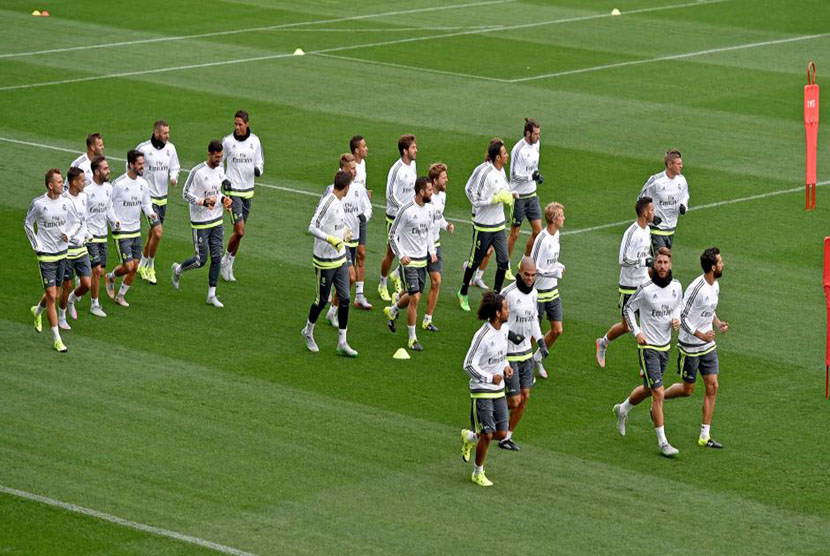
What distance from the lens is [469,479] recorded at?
16641 mm

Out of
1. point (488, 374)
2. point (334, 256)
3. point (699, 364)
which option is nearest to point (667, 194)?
point (334, 256)

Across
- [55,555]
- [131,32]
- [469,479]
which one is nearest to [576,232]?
[469,479]

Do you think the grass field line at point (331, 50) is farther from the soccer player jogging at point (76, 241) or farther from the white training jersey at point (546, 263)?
the white training jersey at point (546, 263)

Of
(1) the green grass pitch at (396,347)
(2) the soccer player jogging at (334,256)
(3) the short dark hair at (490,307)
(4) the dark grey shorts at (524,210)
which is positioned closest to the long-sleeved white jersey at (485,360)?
(3) the short dark hair at (490,307)

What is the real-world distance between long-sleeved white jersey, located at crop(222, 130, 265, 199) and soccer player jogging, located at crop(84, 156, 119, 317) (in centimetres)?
262

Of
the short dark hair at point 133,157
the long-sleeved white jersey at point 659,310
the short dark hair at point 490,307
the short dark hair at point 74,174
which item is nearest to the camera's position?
the short dark hair at point 490,307

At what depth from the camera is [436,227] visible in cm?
2141

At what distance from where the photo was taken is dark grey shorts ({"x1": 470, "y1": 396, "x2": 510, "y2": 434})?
16.3 m

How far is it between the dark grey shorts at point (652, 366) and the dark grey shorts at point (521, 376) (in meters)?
1.33

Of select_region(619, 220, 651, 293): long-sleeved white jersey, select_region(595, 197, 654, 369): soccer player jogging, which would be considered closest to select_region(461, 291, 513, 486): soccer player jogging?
select_region(595, 197, 654, 369): soccer player jogging

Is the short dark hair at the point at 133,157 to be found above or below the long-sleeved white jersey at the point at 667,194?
above

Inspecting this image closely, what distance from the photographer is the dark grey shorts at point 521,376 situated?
17.3 m

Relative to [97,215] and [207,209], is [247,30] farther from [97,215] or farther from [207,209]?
[97,215]

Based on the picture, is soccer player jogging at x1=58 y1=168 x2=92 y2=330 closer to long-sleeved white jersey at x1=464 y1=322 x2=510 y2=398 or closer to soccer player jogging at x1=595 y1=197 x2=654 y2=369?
long-sleeved white jersey at x1=464 y1=322 x2=510 y2=398
